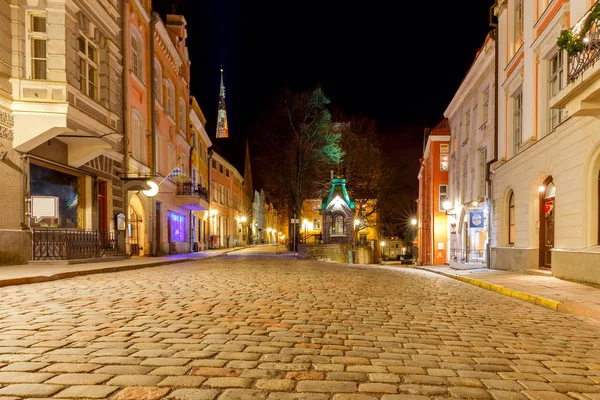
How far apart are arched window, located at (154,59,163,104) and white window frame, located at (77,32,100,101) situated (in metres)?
7.02

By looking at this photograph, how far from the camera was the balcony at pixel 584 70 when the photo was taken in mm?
9172

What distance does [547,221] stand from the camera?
14562mm

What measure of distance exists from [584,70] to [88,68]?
15.9 meters

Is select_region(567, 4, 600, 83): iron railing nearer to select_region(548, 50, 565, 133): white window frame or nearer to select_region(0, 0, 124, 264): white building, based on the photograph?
select_region(548, 50, 565, 133): white window frame

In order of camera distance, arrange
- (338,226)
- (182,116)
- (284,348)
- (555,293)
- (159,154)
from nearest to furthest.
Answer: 1. (284,348)
2. (555,293)
3. (159,154)
4. (182,116)
5. (338,226)

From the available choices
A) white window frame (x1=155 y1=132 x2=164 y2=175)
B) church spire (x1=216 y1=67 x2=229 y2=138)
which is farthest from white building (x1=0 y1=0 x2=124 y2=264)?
church spire (x1=216 y1=67 x2=229 y2=138)

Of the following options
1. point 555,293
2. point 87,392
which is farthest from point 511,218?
point 87,392

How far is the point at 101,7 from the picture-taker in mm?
17391

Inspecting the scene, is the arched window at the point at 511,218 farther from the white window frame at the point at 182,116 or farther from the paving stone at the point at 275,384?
the white window frame at the point at 182,116

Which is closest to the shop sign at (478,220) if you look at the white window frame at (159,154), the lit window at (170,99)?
the white window frame at (159,154)

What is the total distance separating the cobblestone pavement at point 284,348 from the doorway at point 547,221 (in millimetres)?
7017

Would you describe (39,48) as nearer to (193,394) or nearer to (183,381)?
(183,381)

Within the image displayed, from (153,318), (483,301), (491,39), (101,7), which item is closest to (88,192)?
(101,7)

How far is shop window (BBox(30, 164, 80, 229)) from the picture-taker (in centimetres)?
1383
